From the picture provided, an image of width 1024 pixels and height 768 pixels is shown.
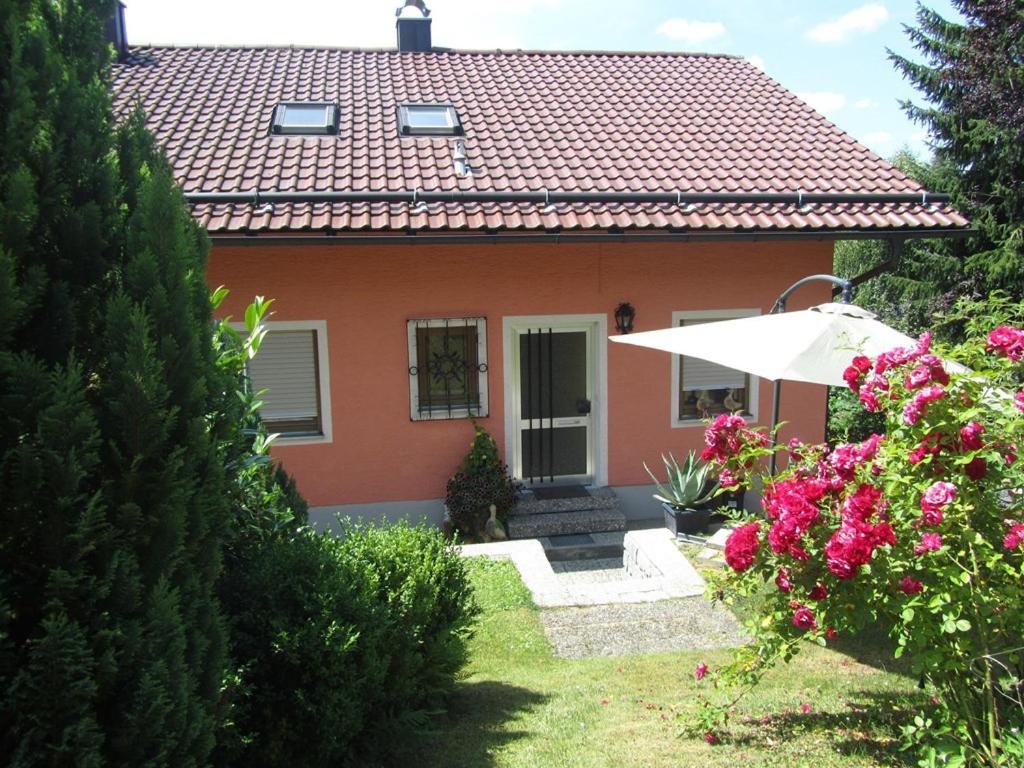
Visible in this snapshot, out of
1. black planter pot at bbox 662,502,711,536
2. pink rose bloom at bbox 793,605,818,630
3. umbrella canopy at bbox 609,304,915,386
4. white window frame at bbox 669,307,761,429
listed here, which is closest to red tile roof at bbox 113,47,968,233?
white window frame at bbox 669,307,761,429

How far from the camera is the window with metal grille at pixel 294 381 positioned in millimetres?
8445

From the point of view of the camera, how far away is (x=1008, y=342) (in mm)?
3412

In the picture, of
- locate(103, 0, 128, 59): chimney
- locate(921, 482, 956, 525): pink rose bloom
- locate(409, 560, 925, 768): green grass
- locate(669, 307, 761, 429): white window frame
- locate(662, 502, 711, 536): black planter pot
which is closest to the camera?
locate(921, 482, 956, 525): pink rose bloom

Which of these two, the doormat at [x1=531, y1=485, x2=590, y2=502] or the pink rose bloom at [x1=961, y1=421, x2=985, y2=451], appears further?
the doormat at [x1=531, y1=485, x2=590, y2=502]

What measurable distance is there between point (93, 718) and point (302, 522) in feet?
7.65

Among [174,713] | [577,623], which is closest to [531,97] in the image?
[577,623]

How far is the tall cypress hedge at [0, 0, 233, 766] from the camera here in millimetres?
2334

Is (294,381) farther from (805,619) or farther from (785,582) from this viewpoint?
(805,619)

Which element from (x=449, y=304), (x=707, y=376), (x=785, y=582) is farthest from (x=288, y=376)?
(x=785, y=582)

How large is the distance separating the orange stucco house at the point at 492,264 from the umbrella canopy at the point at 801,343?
2596mm

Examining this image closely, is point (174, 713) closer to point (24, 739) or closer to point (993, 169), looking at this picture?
point (24, 739)

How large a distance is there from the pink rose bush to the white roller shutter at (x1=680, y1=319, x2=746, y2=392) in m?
5.70

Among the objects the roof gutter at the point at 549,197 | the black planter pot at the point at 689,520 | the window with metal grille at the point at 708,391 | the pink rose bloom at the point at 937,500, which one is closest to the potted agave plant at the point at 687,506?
the black planter pot at the point at 689,520

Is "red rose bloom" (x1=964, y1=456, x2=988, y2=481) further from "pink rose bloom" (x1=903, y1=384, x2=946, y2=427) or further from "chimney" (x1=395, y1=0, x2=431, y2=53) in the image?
"chimney" (x1=395, y1=0, x2=431, y2=53)
